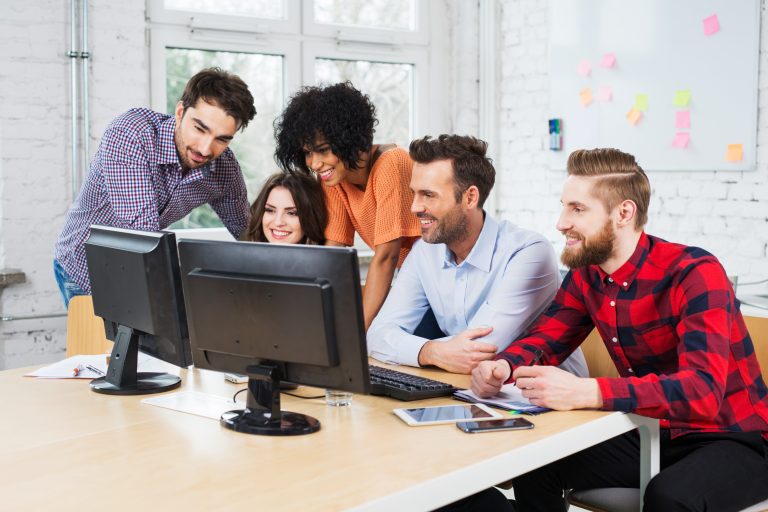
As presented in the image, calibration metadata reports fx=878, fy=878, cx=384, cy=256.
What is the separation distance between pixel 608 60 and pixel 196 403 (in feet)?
10.4

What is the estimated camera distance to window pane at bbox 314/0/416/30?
4.65m

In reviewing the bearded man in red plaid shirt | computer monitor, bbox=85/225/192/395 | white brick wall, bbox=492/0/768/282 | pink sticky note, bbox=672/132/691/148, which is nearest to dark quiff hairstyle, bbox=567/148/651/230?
the bearded man in red plaid shirt

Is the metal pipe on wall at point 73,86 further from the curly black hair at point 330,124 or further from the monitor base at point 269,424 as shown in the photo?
the monitor base at point 269,424

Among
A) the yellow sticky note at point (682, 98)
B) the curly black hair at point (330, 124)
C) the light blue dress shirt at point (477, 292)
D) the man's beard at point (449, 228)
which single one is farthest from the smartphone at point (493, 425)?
the yellow sticky note at point (682, 98)

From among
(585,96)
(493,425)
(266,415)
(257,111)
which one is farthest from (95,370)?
(585,96)

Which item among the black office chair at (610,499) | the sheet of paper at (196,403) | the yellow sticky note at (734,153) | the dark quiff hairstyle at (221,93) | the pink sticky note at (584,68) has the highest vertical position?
the pink sticky note at (584,68)

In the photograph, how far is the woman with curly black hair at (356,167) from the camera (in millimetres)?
2645

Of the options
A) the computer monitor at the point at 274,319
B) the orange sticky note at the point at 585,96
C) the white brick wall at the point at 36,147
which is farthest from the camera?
the orange sticky note at the point at 585,96

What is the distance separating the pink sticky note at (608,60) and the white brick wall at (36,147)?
Answer: 235 centimetres

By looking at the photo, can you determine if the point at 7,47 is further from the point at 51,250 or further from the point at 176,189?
the point at 176,189

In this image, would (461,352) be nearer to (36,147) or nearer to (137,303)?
(137,303)

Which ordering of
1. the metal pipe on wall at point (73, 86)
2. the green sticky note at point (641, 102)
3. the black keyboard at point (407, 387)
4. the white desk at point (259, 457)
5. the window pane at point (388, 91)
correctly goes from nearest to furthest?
the white desk at point (259, 457) → the black keyboard at point (407, 387) → the metal pipe on wall at point (73, 86) → the green sticky note at point (641, 102) → the window pane at point (388, 91)

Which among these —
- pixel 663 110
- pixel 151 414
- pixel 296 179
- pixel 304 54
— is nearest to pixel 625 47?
pixel 663 110

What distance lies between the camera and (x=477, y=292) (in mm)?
2451
